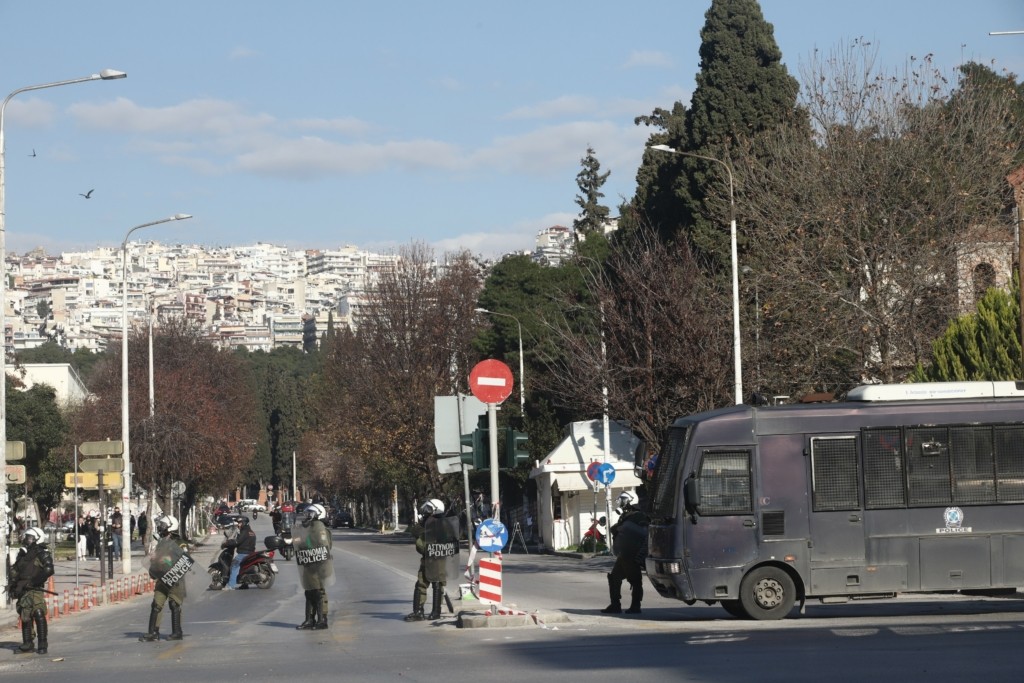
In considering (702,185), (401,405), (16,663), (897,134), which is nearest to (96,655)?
(16,663)

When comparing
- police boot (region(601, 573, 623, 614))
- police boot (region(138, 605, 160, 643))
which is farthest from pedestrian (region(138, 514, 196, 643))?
police boot (region(601, 573, 623, 614))

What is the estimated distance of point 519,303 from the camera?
230ft

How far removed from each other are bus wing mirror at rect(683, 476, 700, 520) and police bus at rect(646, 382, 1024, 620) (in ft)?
0.06

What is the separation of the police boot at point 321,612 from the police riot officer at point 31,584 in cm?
357

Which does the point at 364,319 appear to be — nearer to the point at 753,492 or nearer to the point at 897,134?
the point at 897,134

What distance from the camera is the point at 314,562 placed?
18672 mm

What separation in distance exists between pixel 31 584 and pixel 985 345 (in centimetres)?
1953

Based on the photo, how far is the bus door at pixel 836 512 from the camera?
57.8 feet

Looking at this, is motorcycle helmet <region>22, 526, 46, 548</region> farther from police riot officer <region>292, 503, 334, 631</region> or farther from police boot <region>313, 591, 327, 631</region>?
police boot <region>313, 591, 327, 631</region>

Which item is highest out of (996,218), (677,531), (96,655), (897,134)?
(897,134)

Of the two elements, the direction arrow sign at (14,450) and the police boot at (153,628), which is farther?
the direction arrow sign at (14,450)

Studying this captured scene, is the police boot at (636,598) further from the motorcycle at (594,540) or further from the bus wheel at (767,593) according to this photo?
the motorcycle at (594,540)

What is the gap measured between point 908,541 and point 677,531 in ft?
9.32

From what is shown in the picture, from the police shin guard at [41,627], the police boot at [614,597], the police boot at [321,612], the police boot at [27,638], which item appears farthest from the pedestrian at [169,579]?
the police boot at [614,597]
